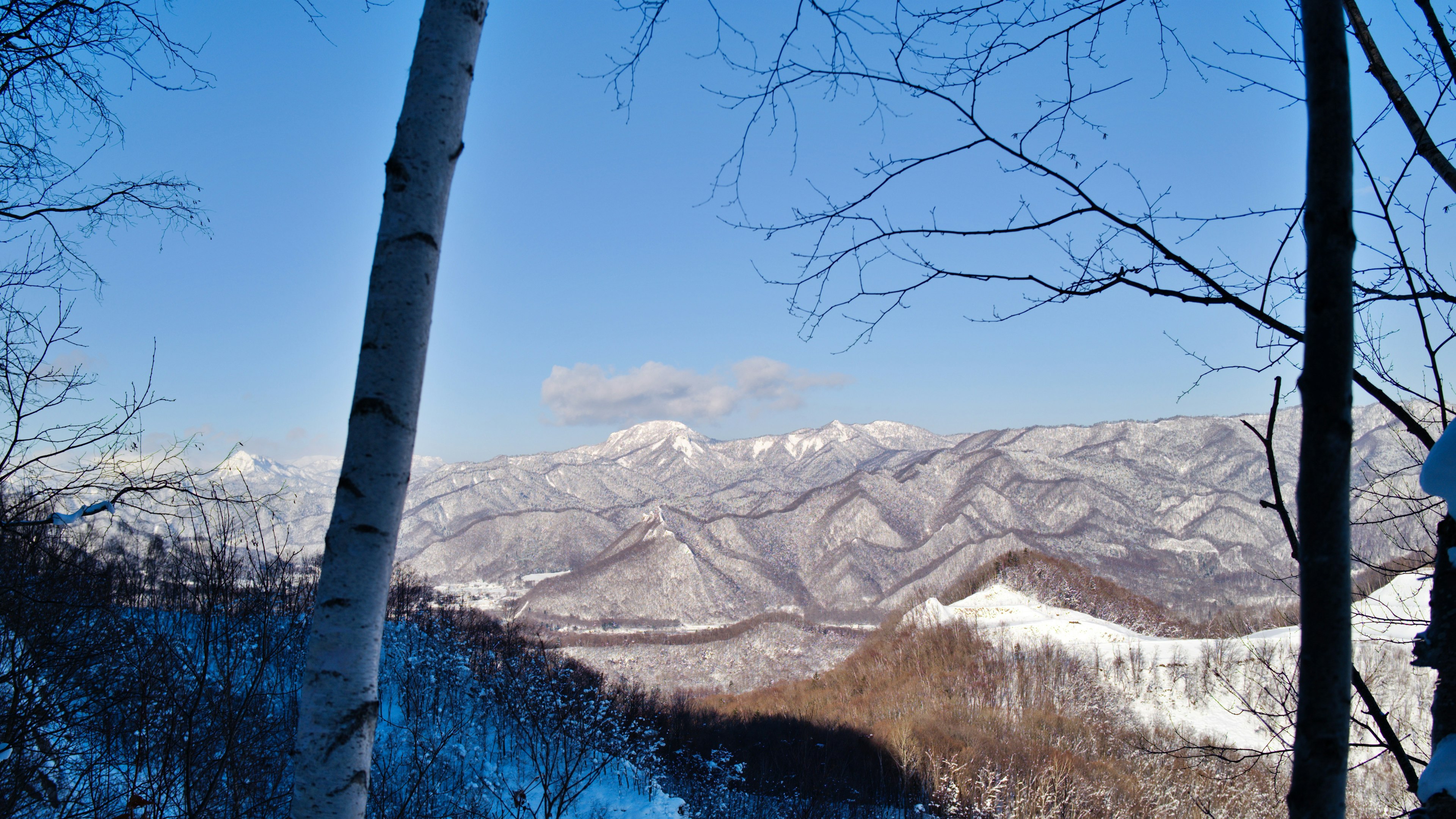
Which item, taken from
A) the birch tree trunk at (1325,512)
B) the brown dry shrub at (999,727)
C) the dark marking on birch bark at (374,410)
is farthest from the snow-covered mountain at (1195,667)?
the dark marking on birch bark at (374,410)

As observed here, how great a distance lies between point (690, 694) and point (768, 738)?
24.3 m

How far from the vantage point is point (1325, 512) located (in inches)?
30.9

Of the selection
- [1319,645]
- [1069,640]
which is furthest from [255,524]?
[1069,640]

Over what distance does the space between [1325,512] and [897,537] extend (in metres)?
134

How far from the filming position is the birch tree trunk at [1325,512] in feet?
2.51

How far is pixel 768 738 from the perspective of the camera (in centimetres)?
3288

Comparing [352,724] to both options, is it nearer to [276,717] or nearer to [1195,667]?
[276,717]

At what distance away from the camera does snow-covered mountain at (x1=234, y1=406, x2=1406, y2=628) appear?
104062 mm

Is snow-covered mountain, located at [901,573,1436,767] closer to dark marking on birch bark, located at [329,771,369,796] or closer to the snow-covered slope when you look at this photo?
the snow-covered slope

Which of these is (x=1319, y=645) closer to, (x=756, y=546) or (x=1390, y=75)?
(x=1390, y=75)

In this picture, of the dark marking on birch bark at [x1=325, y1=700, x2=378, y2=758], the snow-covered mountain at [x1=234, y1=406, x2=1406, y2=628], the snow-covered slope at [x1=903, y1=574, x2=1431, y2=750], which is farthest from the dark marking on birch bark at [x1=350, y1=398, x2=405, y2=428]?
the snow-covered mountain at [x1=234, y1=406, x2=1406, y2=628]

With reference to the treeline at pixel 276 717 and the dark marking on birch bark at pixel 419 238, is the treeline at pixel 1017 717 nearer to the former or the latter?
the treeline at pixel 276 717

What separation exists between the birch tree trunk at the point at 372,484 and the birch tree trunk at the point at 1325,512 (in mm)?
1266

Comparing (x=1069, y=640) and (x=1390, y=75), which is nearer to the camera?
(x=1390, y=75)
